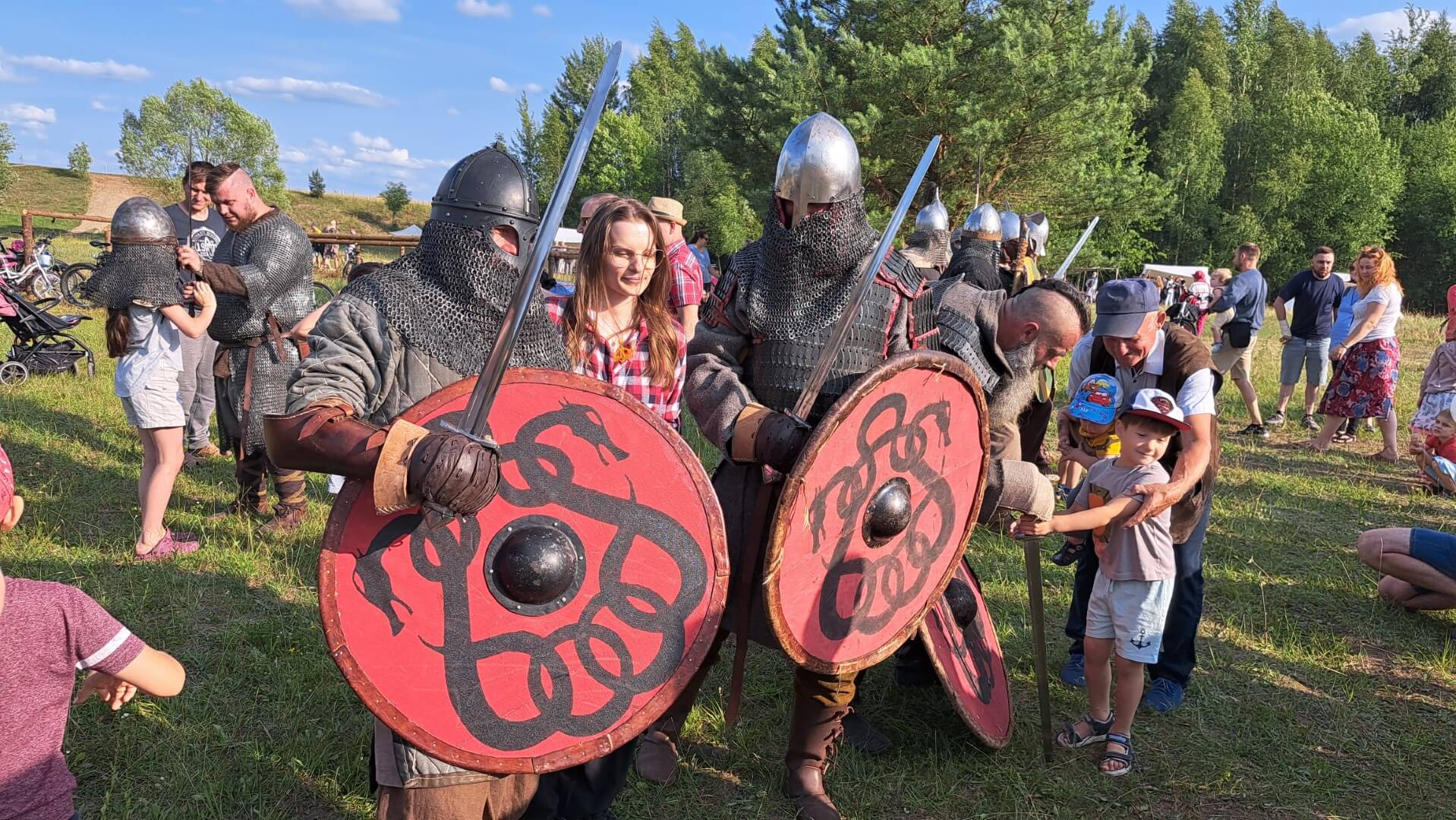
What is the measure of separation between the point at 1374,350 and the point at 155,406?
26.7ft

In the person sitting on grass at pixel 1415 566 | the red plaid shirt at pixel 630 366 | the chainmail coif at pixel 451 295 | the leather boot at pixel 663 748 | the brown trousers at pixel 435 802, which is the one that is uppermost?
the chainmail coif at pixel 451 295

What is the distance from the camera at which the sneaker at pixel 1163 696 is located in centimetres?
320

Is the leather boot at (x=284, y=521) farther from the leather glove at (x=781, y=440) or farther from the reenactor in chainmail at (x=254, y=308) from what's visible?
the leather glove at (x=781, y=440)

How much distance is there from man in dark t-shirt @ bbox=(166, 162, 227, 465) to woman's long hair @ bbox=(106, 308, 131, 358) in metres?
0.67

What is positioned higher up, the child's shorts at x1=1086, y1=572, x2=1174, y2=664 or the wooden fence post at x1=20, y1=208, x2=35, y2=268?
the wooden fence post at x1=20, y1=208, x2=35, y2=268

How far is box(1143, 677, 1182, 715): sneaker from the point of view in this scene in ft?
A: 10.5

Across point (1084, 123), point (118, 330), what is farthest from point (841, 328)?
point (1084, 123)

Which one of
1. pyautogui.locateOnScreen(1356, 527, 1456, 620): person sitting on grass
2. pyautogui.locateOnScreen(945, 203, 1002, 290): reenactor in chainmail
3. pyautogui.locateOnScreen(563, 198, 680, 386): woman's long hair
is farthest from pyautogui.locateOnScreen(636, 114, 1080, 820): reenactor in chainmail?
pyautogui.locateOnScreen(1356, 527, 1456, 620): person sitting on grass

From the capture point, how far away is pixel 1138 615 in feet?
8.91

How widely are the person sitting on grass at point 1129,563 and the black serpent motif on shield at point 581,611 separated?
1412 mm

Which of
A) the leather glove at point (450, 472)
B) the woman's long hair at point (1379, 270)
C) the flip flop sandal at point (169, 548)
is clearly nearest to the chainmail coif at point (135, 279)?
the flip flop sandal at point (169, 548)

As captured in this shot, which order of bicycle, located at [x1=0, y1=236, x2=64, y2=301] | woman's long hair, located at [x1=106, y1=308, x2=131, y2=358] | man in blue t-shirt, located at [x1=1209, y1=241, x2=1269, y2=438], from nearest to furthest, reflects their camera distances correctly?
woman's long hair, located at [x1=106, y1=308, x2=131, y2=358] → man in blue t-shirt, located at [x1=1209, y1=241, x2=1269, y2=438] → bicycle, located at [x1=0, y1=236, x2=64, y2=301]

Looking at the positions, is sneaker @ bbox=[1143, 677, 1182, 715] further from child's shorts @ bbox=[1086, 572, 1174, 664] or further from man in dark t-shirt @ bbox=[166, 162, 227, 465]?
man in dark t-shirt @ bbox=[166, 162, 227, 465]

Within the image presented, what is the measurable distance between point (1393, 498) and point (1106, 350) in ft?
13.9
